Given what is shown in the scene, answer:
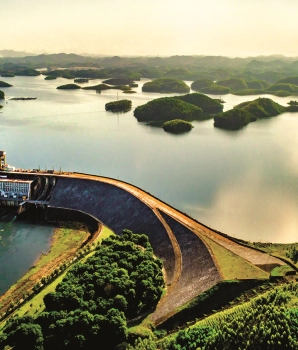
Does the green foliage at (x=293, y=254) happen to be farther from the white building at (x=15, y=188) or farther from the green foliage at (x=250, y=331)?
the white building at (x=15, y=188)

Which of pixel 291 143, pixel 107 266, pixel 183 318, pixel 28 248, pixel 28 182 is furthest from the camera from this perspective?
pixel 291 143

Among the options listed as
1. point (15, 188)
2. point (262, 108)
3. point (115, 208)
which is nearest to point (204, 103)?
point (262, 108)

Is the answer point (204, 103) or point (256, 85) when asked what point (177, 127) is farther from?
point (256, 85)

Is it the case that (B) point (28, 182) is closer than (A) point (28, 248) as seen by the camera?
No

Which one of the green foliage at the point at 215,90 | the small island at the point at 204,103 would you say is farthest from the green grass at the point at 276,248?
the green foliage at the point at 215,90

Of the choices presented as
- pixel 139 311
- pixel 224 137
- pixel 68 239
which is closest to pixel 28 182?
pixel 68 239

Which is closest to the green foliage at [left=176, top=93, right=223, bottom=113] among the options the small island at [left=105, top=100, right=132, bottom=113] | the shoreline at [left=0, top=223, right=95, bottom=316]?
the small island at [left=105, top=100, right=132, bottom=113]

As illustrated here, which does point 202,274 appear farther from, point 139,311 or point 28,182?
point 28,182

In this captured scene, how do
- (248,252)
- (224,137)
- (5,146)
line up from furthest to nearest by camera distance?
1. (224,137)
2. (5,146)
3. (248,252)
